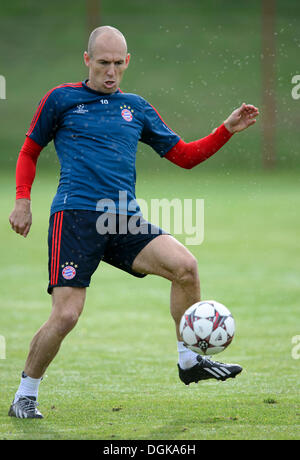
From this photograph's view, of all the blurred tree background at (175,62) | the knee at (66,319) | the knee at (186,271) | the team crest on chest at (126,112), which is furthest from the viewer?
the blurred tree background at (175,62)

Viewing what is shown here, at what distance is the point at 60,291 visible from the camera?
499 cm

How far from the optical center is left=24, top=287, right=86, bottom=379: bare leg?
494 centimetres

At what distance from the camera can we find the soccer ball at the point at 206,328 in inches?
194

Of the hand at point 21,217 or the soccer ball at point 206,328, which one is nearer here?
the soccer ball at point 206,328

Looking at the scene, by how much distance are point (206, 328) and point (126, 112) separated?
1500 mm

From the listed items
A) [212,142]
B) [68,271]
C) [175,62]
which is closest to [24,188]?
[68,271]

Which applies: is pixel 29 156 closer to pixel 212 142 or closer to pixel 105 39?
pixel 105 39

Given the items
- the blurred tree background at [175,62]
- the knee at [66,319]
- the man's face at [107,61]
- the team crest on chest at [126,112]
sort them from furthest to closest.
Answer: the blurred tree background at [175,62]
the team crest on chest at [126,112]
the man's face at [107,61]
the knee at [66,319]

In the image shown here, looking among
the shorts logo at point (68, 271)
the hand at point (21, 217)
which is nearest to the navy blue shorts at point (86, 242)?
the shorts logo at point (68, 271)

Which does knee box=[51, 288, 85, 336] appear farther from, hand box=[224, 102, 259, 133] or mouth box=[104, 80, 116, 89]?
hand box=[224, 102, 259, 133]

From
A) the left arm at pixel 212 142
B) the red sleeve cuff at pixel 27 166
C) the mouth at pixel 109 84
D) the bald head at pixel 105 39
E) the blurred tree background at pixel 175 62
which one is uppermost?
the blurred tree background at pixel 175 62

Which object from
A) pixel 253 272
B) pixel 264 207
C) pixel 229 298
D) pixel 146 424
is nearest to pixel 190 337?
pixel 146 424

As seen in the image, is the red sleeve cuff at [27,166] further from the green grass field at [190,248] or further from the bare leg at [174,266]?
the green grass field at [190,248]

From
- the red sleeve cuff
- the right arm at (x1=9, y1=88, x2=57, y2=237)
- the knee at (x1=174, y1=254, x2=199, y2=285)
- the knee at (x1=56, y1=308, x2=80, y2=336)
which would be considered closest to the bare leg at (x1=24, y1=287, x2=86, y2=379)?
the knee at (x1=56, y1=308, x2=80, y2=336)
